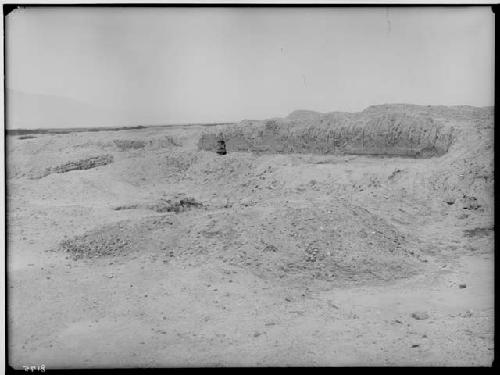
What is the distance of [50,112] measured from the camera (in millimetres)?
3256

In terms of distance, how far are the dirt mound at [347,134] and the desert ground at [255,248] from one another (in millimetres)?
17

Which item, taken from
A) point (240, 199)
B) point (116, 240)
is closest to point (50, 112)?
point (116, 240)

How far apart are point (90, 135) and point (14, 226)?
33.2 inches

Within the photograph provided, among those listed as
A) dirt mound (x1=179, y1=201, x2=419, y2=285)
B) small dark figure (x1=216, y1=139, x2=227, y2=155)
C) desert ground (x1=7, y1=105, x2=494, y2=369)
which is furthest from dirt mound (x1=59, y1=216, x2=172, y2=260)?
small dark figure (x1=216, y1=139, x2=227, y2=155)

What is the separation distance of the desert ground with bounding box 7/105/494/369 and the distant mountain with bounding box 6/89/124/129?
0.35ft

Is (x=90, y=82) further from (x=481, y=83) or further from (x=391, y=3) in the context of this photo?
(x=481, y=83)

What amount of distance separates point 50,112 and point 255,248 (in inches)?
69.2

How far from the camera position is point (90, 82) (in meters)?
3.27

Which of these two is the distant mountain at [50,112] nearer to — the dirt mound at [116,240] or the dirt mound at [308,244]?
the dirt mound at [116,240]

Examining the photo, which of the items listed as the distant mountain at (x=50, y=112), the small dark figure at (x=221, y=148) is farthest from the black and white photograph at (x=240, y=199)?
the small dark figure at (x=221, y=148)

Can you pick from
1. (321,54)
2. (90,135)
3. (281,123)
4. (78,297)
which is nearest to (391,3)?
(321,54)

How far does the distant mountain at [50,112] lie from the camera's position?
124 inches

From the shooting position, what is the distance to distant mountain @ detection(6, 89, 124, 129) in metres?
3.16

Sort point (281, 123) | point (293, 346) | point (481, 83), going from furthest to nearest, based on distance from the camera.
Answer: point (281, 123) < point (481, 83) < point (293, 346)
